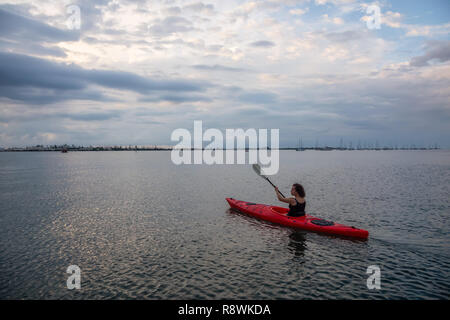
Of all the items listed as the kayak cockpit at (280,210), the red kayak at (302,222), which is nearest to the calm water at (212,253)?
the red kayak at (302,222)

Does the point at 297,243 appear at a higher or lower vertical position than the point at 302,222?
lower

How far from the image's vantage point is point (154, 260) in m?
11.0

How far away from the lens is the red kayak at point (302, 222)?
44.1 ft

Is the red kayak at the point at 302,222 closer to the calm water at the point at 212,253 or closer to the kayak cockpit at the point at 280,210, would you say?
the kayak cockpit at the point at 280,210

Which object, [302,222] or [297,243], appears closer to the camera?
[297,243]

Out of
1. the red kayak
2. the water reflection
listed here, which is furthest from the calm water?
the red kayak

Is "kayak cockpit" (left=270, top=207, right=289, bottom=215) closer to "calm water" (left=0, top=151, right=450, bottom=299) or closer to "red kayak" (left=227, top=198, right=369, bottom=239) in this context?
"red kayak" (left=227, top=198, right=369, bottom=239)

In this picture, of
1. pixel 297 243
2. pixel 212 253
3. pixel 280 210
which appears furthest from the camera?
pixel 280 210

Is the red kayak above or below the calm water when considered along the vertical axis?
above

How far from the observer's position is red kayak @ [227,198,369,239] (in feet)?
44.1

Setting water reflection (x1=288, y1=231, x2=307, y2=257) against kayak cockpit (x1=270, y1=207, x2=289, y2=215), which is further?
kayak cockpit (x1=270, y1=207, x2=289, y2=215)

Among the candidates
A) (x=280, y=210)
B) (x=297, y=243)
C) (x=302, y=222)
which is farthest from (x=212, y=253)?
(x=280, y=210)

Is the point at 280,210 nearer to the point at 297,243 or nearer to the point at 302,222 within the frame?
the point at 302,222

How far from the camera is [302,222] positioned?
587 inches
